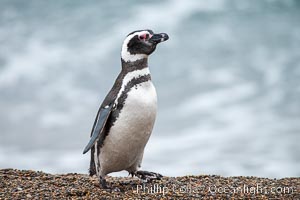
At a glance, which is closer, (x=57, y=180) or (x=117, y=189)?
(x=117, y=189)

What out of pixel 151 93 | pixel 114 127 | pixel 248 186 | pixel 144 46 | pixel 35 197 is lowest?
pixel 35 197

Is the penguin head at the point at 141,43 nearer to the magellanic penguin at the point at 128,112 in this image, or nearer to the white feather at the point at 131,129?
the magellanic penguin at the point at 128,112

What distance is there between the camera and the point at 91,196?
682cm

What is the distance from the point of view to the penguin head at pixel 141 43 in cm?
705

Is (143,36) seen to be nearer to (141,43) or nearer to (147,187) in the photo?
(141,43)

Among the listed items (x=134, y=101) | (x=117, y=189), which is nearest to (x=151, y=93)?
(x=134, y=101)

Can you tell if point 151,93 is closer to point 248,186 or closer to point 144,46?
point 144,46

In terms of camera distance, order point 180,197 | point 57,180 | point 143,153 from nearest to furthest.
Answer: point 180,197 → point 143,153 → point 57,180

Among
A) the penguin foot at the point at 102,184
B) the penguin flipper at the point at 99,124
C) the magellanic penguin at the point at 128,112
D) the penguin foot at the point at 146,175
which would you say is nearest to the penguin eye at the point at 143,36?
the magellanic penguin at the point at 128,112

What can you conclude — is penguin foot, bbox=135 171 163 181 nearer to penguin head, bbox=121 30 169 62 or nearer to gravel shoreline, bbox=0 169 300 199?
gravel shoreline, bbox=0 169 300 199

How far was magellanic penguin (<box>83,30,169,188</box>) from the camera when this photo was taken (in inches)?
270

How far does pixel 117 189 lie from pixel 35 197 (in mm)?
1052

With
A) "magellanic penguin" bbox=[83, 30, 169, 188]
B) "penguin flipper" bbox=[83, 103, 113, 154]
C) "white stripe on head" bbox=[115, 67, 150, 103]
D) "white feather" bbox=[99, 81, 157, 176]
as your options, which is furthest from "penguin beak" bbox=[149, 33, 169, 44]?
"penguin flipper" bbox=[83, 103, 113, 154]

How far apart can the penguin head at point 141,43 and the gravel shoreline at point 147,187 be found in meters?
1.73
